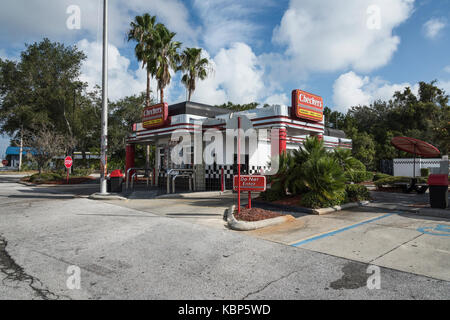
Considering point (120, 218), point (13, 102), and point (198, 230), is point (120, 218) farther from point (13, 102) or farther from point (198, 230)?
point (13, 102)

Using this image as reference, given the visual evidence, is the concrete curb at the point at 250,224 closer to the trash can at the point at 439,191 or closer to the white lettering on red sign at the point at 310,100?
the trash can at the point at 439,191

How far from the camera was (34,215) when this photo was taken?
811 centimetres

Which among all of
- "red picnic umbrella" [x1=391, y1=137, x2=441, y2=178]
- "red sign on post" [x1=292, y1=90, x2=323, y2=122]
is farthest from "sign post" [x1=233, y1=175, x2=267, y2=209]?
"red picnic umbrella" [x1=391, y1=137, x2=441, y2=178]

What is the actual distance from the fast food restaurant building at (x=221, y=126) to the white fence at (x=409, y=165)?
1523cm

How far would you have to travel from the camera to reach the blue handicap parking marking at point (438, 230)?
594 cm

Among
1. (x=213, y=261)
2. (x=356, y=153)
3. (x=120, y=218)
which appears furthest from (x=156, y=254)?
(x=356, y=153)

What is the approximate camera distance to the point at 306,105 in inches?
528

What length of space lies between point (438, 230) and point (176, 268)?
586 centimetres

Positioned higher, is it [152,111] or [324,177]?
[152,111]

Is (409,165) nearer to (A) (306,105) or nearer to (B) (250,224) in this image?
(A) (306,105)

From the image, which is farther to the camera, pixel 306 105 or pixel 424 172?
pixel 424 172

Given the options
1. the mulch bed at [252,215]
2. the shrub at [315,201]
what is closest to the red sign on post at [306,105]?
the shrub at [315,201]

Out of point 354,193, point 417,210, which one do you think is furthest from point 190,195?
point 417,210
